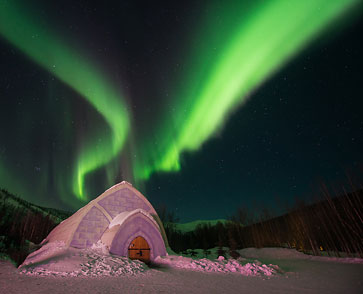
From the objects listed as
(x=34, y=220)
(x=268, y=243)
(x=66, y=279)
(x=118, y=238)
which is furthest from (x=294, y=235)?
(x=34, y=220)

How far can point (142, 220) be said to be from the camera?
41.2ft

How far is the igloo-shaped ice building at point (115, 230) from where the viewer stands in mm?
11555

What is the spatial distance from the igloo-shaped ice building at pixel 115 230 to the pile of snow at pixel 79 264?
2.30ft

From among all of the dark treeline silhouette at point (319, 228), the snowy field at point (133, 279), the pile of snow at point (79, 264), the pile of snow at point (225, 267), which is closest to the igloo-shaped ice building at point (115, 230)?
the pile of snow at point (79, 264)

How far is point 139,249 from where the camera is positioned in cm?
1220

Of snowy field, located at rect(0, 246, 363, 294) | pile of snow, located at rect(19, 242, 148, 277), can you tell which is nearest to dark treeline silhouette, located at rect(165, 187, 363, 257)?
snowy field, located at rect(0, 246, 363, 294)

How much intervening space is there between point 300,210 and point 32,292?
22.1 metres

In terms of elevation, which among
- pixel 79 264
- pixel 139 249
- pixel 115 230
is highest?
pixel 115 230

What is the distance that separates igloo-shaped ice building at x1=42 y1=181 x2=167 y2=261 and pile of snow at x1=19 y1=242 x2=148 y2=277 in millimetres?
700

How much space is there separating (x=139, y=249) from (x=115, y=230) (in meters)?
1.91

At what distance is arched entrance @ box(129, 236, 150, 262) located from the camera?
1202 cm

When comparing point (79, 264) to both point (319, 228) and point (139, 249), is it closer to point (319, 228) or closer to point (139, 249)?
point (139, 249)

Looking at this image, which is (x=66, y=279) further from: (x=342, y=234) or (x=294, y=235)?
(x=294, y=235)

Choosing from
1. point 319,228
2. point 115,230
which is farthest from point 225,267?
point 319,228
